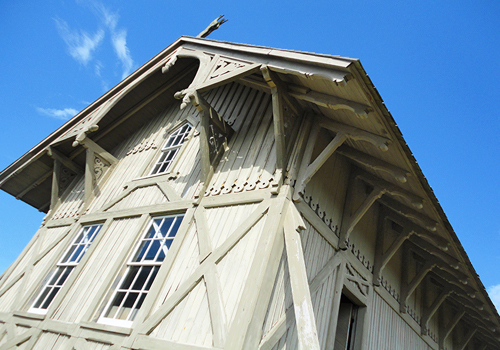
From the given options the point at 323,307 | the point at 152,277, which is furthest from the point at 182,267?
the point at 323,307

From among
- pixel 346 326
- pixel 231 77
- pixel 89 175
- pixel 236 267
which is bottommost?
pixel 236 267

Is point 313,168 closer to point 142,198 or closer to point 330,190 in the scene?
point 330,190

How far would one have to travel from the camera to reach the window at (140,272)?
232 inches

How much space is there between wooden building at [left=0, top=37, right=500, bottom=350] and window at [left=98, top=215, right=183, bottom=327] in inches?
1.3

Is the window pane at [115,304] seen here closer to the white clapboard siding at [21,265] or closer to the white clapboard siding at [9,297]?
the white clapboard siding at [9,297]

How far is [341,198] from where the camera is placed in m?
6.81

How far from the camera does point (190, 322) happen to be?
4773mm

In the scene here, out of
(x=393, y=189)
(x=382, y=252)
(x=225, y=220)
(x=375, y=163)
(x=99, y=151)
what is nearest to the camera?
(x=225, y=220)

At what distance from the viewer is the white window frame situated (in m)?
8.33

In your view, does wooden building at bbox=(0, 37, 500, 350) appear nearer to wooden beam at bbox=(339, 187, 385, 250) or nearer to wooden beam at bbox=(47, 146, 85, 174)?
wooden beam at bbox=(339, 187, 385, 250)

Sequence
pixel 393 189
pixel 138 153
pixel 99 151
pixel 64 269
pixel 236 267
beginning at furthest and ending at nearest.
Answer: pixel 99 151 < pixel 138 153 < pixel 64 269 < pixel 393 189 < pixel 236 267

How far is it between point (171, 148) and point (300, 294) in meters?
5.37

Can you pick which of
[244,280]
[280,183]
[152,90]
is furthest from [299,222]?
[152,90]

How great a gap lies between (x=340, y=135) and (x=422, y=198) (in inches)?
73.9
